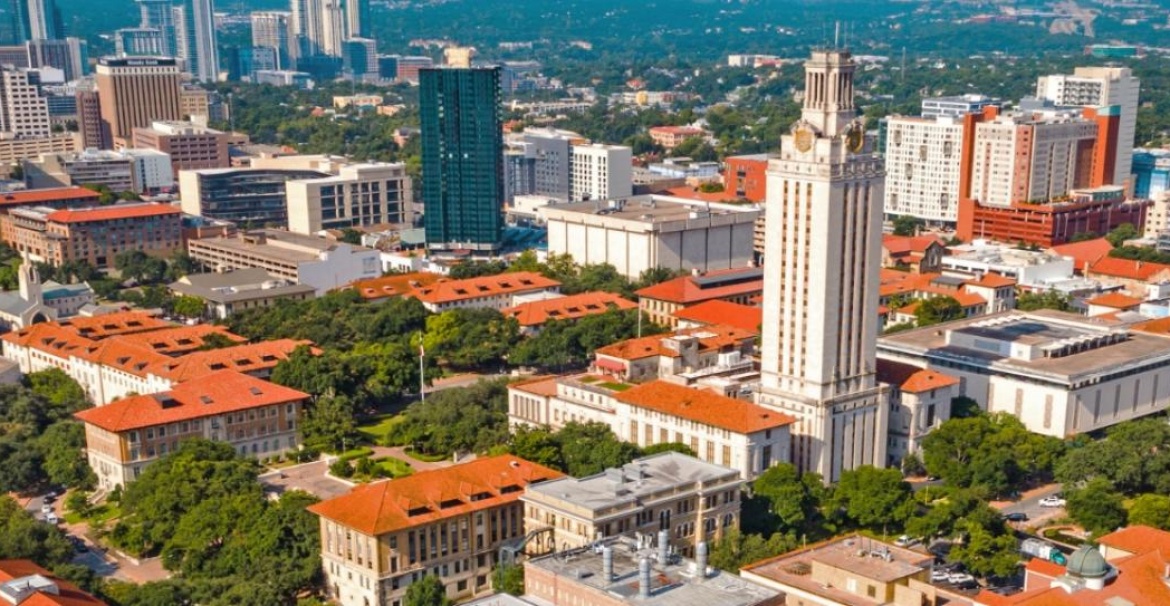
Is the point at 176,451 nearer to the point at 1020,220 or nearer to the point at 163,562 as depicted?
the point at 163,562

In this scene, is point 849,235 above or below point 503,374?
above

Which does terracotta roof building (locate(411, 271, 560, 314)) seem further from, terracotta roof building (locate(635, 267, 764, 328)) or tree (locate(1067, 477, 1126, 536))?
tree (locate(1067, 477, 1126, 536))

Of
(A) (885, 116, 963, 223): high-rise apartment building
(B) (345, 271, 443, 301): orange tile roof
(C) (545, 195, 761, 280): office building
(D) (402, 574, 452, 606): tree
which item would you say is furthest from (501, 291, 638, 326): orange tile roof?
(A) (885, 116, 963, 223): high-rise apartment building

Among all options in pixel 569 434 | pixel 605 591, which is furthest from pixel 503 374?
pixel 605 591

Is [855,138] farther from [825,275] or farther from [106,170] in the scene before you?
[106,170]

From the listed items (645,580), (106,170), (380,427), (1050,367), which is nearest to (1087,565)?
(645,580)

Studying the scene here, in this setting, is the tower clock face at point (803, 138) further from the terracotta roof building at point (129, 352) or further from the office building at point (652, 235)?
the office building at point (652, 235)
